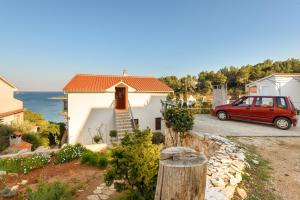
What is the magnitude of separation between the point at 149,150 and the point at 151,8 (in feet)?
52.7

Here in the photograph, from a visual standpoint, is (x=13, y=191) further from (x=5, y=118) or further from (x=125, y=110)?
(x=5, y=118)

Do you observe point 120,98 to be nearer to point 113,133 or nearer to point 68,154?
point 113,133

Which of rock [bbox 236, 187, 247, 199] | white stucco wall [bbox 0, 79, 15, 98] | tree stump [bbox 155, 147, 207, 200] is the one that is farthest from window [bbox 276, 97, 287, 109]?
white stucco wall [bbox 0, 79, 15, 98]

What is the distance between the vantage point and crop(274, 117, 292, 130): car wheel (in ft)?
35.3

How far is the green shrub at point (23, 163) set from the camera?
774 centimetres

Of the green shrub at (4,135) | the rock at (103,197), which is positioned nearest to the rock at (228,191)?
the rock at (103,197)

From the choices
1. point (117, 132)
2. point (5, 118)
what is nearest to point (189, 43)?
point (117, 132)

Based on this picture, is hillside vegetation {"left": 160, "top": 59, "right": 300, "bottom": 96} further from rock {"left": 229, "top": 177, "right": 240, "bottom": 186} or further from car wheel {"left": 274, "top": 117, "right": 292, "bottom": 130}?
rock {"left": 229, "top": 177, "right": 240, "bottom": 186}

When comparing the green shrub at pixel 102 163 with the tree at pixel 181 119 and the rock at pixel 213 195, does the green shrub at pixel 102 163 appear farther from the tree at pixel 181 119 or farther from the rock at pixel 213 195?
the rock at pixel 213 195

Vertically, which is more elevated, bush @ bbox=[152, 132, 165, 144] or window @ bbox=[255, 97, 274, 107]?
window @ bbox=[255, 97, 274, 107]

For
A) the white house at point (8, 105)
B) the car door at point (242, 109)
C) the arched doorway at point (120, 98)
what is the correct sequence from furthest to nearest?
the white house at point (8, 105) < the arched doorway at point (120, 98) < the car door at point (242, 109)

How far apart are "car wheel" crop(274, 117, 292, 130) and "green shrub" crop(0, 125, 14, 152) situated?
1945 cm

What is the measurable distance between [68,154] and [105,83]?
1037 centimetres

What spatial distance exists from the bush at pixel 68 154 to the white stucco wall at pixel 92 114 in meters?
7.27
